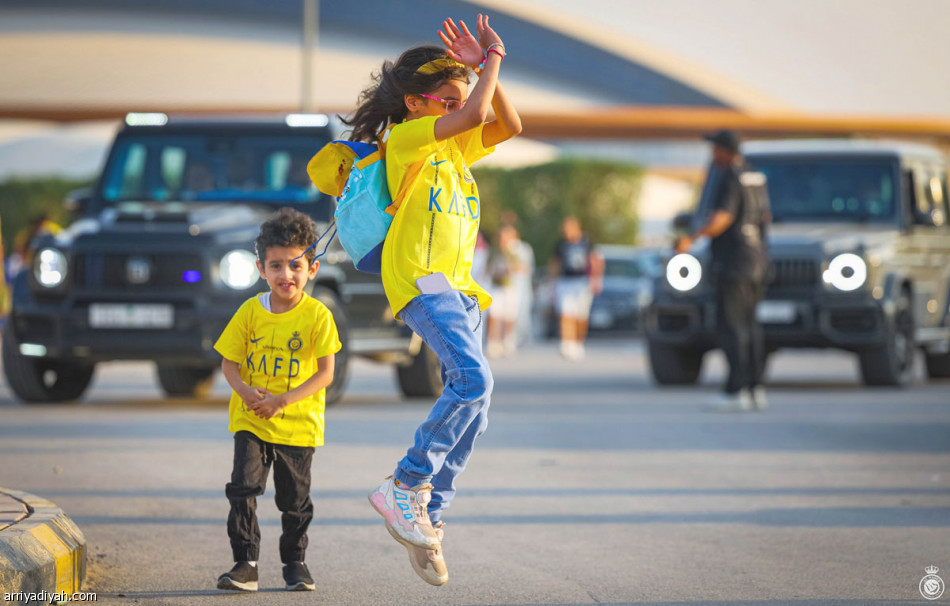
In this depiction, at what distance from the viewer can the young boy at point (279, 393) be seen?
5199 mm

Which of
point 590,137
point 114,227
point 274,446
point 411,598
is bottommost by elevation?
Result: point 411,598

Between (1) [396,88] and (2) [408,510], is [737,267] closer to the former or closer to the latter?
(1) [396,88]

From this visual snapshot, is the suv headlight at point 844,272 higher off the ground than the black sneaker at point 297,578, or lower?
higher

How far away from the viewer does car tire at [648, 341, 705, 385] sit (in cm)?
1451

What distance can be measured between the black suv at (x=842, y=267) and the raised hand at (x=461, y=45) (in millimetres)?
8933

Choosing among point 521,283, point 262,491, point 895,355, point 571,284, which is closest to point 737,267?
point 895,355

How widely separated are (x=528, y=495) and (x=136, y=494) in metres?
1.80

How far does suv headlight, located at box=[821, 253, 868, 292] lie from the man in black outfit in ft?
4.82

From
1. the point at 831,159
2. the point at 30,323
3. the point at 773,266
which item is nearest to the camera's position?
the point at 30,323

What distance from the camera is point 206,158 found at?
1255 centimetres

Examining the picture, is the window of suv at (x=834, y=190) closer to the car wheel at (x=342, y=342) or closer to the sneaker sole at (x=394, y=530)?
the car wheel at (x=342, y=342)

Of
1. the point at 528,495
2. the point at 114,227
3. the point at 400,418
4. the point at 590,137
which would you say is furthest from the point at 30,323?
the point at 590,137

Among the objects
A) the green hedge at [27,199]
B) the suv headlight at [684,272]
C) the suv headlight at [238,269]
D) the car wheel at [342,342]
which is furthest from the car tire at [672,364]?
the green hedge at [27,199]

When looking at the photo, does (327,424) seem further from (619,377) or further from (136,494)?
(619,377)
